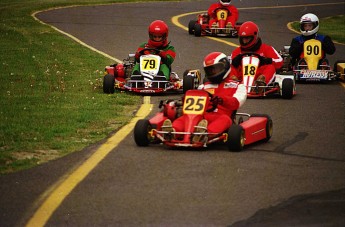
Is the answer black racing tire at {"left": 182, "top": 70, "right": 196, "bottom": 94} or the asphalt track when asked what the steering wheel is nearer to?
black racing tire at {"left": 182, "top": 70, "right": 196, "bottom": 94}

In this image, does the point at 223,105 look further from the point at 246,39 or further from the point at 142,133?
the point at 246,39

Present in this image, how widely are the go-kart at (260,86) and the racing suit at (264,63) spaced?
0.07m

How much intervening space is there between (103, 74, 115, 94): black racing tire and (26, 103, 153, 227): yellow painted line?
3.48 meters

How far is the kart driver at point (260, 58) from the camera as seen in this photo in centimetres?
1759

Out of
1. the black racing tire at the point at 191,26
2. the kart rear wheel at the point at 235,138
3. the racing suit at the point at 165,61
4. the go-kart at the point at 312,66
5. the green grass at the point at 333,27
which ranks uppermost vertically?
the kart rear wheel at the point at 235,138

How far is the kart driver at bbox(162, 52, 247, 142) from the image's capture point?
12.1 meters

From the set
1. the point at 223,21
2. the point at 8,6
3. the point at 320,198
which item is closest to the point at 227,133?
the point at 320,198

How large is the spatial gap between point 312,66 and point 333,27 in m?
13.7

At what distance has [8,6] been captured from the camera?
124ft

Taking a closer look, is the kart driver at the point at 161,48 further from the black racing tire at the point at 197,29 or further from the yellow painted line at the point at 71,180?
the black racing tire at the point at 197,29

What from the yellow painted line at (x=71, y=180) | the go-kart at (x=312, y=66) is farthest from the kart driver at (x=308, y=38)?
the yellow painted line at (x=71, y=180)

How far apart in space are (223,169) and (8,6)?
91.2 ft

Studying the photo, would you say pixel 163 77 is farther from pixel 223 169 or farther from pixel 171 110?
pixel 223 169

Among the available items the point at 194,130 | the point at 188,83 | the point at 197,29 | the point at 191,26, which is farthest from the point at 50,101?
the point at 191,26
